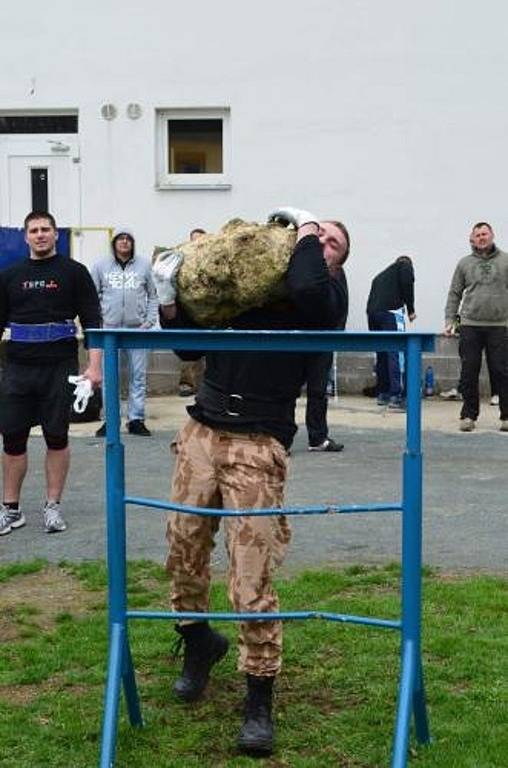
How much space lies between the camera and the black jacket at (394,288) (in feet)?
42.0

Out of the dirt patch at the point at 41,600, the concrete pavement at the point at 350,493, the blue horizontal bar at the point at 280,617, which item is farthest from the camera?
the concrete pavement at the point at 350,493

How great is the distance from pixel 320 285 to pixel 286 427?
573mm

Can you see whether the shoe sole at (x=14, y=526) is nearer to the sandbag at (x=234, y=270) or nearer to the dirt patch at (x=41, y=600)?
the dirt patch at (x=41, y=600)

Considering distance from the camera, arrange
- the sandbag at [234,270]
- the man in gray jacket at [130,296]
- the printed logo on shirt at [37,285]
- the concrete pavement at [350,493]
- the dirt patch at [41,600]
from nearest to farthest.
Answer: the sandbag at [234,270], the dirt patch at [41,600], the concrete pavement at [350,493], the printed logo on shirt at [37,285], the man in gray jacket at [130,296]

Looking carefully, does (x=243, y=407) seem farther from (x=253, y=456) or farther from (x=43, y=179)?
(x=43, y=179)

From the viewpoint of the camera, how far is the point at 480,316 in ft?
36.3

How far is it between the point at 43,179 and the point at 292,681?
10.6 m

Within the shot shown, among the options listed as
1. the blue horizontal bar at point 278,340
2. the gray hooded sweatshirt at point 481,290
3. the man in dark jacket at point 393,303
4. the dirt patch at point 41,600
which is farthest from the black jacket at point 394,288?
the blue horizontal bar at point 278,340

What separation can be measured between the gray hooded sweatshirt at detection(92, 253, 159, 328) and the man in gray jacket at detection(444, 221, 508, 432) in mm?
2984

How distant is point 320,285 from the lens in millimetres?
3826

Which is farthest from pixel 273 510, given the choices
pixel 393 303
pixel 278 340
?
pixel 393 303

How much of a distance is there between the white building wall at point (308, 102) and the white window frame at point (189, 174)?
113 millimetres

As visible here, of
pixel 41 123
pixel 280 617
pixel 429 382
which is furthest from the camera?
pixel 41 123

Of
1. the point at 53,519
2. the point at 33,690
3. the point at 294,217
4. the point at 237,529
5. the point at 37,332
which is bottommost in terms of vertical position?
the point at 33,690
